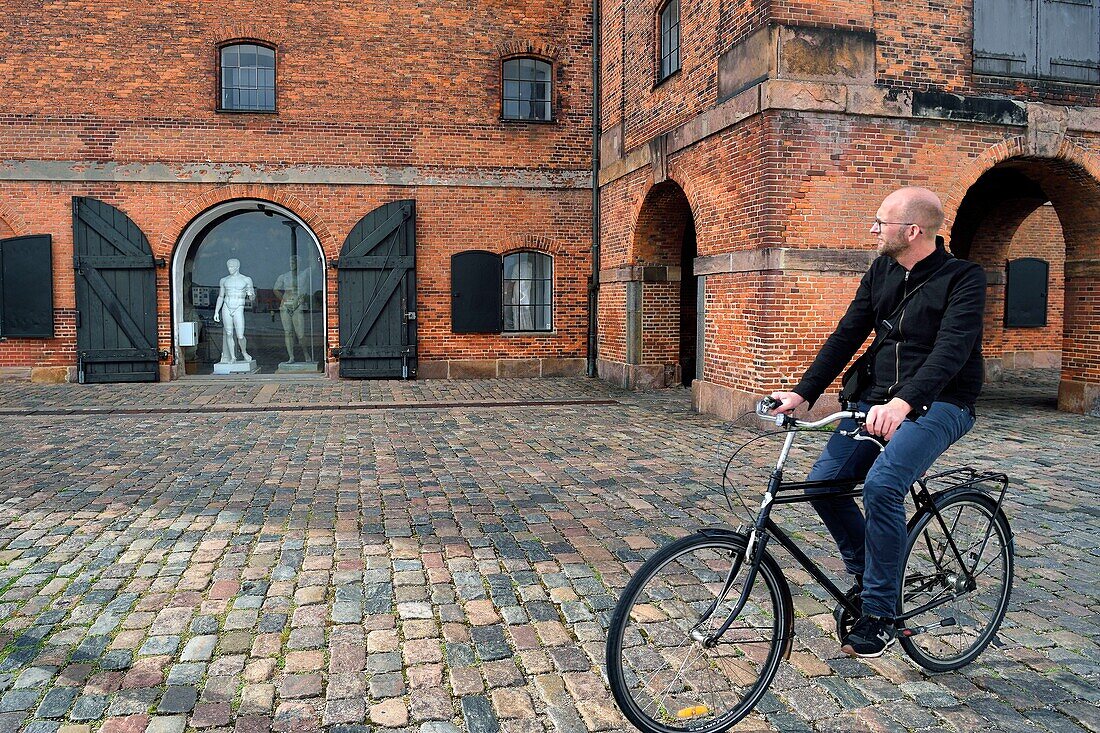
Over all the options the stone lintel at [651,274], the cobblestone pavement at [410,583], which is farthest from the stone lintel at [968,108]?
the stone lintel at [651,274]

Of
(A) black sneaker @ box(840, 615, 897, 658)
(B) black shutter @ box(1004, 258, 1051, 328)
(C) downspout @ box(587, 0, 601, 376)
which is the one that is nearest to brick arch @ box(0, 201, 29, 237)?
(C) downspout @ box(587, 0, 601, 376)

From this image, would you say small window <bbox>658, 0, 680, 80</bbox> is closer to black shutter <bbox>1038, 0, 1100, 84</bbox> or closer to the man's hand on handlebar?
black shutter <bbox>1038, 0, 1100, 84</bbox>

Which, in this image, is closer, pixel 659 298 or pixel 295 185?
pixel 659 298

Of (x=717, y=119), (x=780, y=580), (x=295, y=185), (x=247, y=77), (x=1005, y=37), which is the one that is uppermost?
(x=247, y=77)

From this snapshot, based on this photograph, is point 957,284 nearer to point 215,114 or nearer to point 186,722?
point 186,722

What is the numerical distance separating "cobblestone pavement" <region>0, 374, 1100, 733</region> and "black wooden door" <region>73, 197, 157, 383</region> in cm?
560

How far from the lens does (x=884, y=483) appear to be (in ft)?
9.96

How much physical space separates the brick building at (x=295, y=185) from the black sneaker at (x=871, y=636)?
40.9ft

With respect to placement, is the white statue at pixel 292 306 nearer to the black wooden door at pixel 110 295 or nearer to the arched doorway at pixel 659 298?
the black wooden door at pixel 110 295

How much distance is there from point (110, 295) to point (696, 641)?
45.9ft

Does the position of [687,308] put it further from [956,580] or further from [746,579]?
[746,579]

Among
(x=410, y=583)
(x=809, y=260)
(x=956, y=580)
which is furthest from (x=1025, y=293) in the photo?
(x=410, y=583)

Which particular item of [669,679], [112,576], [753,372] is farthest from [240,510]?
[753,372]

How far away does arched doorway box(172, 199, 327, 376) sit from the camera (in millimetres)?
15430
